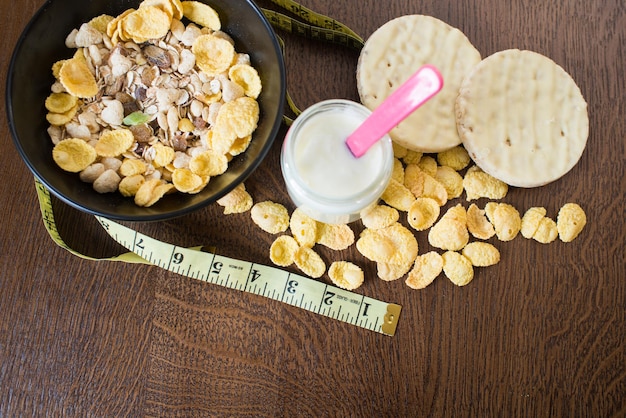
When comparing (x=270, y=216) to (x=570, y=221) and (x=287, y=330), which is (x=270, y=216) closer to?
(x=287, y=330)

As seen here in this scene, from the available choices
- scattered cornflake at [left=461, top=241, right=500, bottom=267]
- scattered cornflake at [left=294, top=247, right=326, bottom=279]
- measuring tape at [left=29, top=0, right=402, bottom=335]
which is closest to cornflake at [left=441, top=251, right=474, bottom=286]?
scattered cornflake at [left=461, top=241, right=500, bottom=267]

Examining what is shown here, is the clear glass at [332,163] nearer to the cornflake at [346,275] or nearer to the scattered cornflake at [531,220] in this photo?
the cornflake at [346,275]

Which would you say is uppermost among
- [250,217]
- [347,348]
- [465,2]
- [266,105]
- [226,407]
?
[465,2]

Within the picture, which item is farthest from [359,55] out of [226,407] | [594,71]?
[226,407]

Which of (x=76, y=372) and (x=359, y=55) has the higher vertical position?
(x=359, y=55)

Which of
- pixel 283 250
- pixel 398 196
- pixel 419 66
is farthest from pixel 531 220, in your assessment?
pixel 283 250

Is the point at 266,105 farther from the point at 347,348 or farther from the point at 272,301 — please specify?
the point at 347,348
